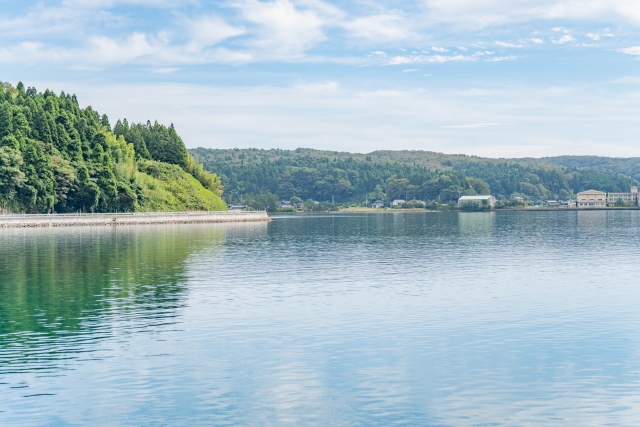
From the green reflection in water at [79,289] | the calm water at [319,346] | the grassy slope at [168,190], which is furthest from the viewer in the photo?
the grassy slope at [168,190]

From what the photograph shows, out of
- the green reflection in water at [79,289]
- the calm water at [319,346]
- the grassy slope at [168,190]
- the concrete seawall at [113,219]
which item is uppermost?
the grassy slope at [168,190]

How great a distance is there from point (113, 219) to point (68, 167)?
12400mm

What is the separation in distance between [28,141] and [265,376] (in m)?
124

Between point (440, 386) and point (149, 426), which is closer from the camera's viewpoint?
point (149, 426)

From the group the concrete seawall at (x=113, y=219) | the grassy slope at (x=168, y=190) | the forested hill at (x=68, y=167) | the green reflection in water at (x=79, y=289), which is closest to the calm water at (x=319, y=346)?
the green reflection in water at (x=79, y=289)

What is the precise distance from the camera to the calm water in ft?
68.8

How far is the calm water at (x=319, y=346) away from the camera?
68.8ft

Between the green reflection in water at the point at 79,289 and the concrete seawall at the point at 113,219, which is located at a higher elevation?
the concrete seawall at the point at 113,219

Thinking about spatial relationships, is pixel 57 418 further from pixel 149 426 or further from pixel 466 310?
pixel 466 310

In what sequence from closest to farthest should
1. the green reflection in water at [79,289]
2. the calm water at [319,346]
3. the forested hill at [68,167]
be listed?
the calm water at [319,346], the green reflection in water at [79,289], the forested hill at [68,167]

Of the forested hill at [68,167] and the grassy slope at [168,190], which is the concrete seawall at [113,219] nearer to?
the forested hill at [68,167]

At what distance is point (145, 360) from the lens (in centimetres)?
2641

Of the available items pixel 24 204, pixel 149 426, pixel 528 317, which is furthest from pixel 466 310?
pixel 24 204

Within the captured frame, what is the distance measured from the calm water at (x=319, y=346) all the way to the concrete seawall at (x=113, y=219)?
7514 centimetres
